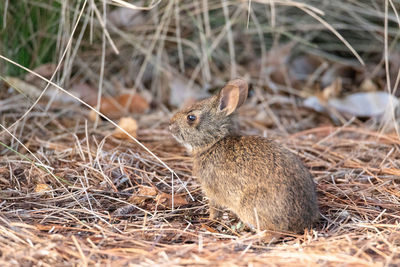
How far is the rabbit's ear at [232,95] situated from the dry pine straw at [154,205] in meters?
0.65

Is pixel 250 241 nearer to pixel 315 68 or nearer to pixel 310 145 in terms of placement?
pixel 310 145

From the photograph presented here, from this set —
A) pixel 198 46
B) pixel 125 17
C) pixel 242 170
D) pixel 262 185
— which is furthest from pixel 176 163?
pixel 198 46

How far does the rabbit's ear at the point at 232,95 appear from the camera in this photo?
11.3 feet

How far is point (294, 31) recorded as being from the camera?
6293 millimetres

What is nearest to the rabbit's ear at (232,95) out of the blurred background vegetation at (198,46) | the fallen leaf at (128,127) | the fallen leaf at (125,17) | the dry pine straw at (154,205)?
the dry pine straw at (154,205)

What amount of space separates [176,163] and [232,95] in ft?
2.86

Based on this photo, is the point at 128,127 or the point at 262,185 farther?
the point at 128,127

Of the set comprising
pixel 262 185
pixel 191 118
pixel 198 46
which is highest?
pixel 198 46

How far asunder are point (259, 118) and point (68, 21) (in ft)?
6.83

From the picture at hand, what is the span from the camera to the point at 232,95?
352 centimetres

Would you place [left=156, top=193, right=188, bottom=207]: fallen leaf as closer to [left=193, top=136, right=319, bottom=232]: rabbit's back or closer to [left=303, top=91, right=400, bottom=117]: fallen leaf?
[left=193, top=136, right=319, bottom=232]: rabbit's back

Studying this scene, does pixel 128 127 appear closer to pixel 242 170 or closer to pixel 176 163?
pixel 176 163

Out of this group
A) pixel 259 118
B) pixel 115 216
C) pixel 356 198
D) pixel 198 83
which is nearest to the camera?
pixel 115 216

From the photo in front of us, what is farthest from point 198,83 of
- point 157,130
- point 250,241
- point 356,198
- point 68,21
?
point 250,241
